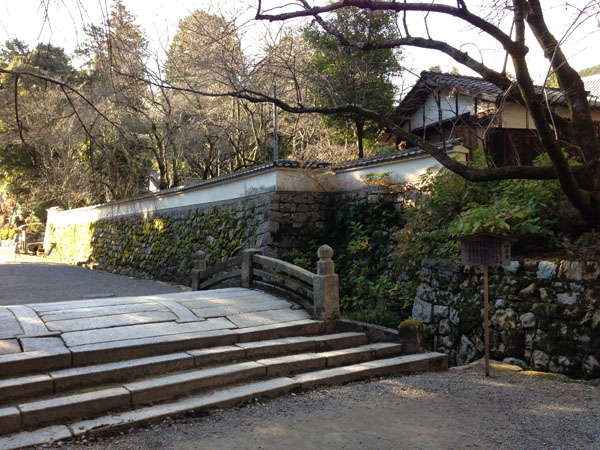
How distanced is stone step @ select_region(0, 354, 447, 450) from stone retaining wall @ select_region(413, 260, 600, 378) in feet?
2.89

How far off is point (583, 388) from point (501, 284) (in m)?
1.75

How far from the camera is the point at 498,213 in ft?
23.2

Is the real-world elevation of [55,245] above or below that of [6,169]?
below

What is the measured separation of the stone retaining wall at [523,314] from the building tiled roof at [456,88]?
13.3 ft

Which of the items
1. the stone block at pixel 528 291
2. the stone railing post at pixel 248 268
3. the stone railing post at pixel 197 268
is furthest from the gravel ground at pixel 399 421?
the stone railing post at pixel 197 268

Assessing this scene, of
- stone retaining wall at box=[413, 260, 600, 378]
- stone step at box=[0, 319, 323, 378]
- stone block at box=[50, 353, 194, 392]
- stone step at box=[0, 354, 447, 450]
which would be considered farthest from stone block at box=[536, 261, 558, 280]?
stone block at box=[50, 353, 194, 392]

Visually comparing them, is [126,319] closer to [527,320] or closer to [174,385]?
[174,385]

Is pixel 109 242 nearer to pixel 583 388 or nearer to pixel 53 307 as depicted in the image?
pixel 53 307

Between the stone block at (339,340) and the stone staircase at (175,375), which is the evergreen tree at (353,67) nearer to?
the stone block at (339,340)

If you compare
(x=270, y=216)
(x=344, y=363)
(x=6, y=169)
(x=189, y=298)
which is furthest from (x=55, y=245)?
(x=344, y=363)

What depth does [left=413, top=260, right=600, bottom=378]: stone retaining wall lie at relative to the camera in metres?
5.65

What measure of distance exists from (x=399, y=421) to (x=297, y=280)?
3.77m

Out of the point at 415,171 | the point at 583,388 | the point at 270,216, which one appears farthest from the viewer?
the point at 270,216

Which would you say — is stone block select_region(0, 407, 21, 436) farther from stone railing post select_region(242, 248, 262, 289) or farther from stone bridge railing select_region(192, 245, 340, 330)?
stone railing post select_region(242, 248, 262, 289)
